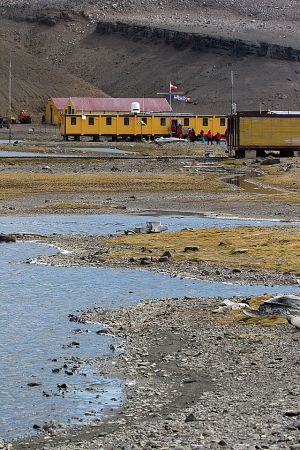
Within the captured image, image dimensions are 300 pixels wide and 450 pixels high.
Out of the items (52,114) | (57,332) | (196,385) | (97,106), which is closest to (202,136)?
(97,106)

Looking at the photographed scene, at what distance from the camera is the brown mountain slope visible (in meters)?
179

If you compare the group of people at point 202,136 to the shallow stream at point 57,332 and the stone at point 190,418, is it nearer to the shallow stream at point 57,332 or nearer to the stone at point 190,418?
the shallow stream at point 57,332

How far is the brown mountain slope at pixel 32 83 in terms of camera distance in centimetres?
17862

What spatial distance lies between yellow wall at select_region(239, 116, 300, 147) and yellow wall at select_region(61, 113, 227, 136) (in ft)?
143

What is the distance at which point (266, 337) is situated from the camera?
1559cm

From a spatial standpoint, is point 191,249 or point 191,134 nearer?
point 191,249

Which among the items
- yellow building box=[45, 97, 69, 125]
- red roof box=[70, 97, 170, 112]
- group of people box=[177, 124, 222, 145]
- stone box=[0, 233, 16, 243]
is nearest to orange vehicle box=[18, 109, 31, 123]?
yellow building box=[45, 97, 69, 125]

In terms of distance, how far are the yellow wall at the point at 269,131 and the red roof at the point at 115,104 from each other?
69.5m

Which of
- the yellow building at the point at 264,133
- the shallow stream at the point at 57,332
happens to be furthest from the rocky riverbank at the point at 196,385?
the yellow building at the point at 264,133

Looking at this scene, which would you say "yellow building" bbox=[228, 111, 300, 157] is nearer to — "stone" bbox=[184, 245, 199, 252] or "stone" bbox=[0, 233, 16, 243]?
"stone" bbox=[0, 233, 16, 243]

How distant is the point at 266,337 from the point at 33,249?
11.4 meters

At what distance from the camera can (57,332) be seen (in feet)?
54.1

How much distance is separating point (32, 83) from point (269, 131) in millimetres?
117841

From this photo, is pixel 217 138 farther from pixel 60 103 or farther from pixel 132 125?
pixel 60 103
